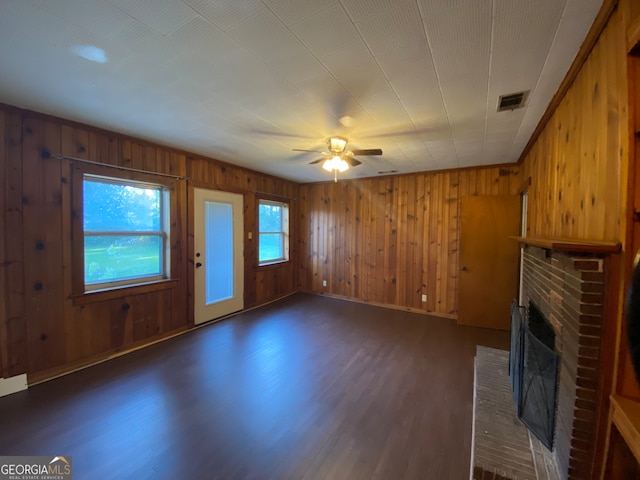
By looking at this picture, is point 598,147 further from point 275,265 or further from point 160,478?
point 275,265

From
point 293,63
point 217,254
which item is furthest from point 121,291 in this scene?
point 293,63

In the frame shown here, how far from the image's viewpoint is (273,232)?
18.1ft

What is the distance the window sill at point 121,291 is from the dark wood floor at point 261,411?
68cm

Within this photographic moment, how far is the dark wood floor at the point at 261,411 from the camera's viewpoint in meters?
1.64

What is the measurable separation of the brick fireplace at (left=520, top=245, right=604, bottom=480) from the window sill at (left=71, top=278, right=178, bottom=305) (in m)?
3.86

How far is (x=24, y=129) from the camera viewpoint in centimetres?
237

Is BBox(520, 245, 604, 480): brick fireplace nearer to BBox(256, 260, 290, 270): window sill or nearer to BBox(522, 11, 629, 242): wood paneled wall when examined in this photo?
BBox(522, 11, 629, 242): wood paneled wall

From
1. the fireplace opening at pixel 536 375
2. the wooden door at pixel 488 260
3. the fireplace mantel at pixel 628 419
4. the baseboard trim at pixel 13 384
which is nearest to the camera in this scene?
the fireplace mantel at pixel 628 419

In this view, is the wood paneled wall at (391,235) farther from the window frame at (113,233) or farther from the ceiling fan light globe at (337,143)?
the window frame at (113,233)

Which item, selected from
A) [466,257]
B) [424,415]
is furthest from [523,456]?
[466,257]

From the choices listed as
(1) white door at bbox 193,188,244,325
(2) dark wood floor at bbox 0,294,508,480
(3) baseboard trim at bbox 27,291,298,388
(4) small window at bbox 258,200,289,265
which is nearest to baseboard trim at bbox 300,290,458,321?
(2) dark wood floor at bbox 0,294,508,480

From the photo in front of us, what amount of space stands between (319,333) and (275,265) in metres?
2.03

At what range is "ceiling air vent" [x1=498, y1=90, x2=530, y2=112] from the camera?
6.57 feet

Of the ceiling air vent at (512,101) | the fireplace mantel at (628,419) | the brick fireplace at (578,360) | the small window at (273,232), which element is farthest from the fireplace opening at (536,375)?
the small window at (273,232)
